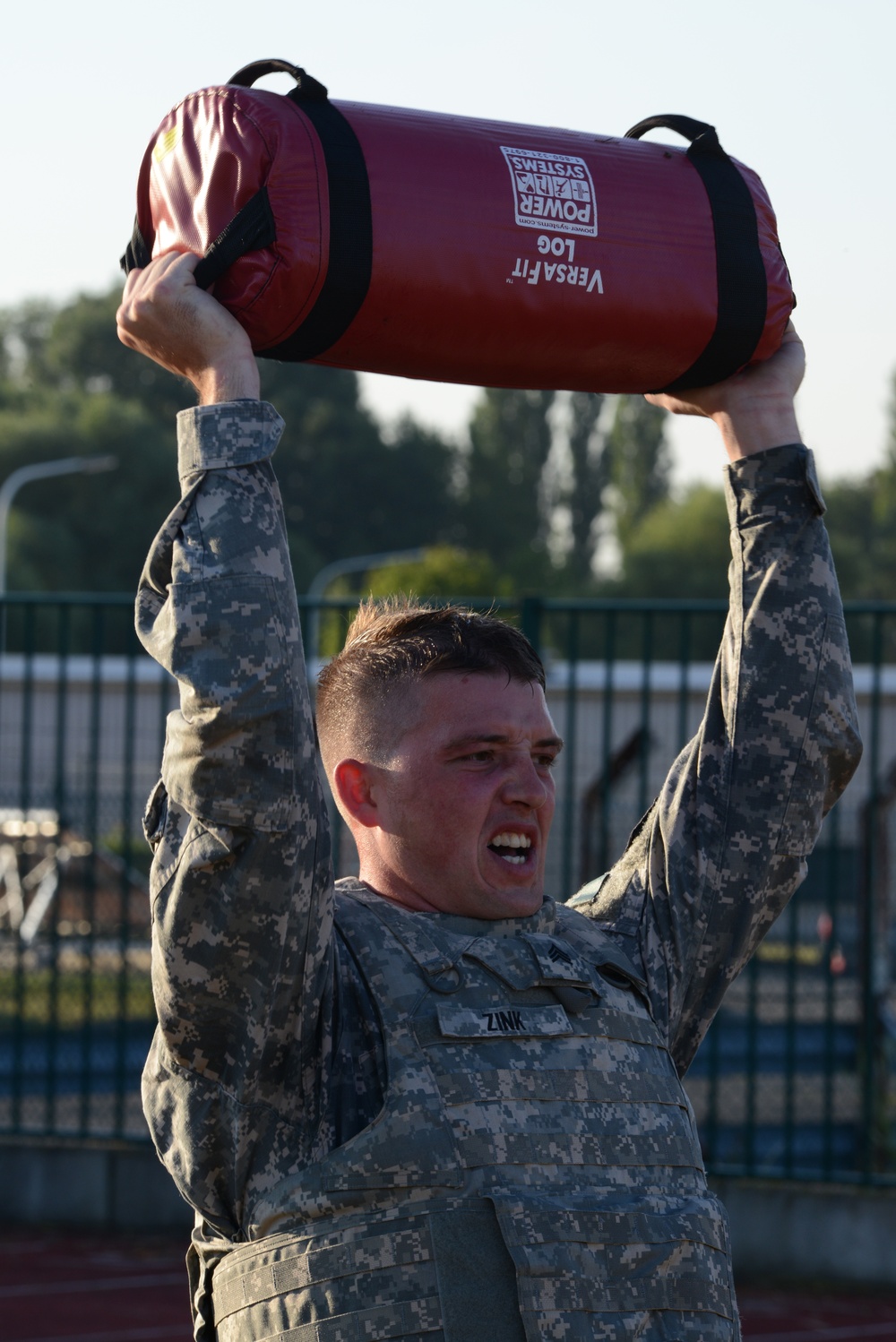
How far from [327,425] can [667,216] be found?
186 ft

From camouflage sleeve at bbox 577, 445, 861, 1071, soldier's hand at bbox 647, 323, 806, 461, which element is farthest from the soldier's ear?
soldier's hand at bbox 647, 323, 806, 461

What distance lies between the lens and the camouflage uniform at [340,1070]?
1835 mm

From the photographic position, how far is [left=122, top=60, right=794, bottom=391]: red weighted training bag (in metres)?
2.15

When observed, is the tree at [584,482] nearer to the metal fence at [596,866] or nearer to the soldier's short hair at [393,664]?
the metal fence at [596,866]

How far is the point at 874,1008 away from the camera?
609 cm

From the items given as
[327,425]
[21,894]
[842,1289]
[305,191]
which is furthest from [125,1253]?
[327,425]

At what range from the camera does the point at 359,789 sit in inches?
85.3

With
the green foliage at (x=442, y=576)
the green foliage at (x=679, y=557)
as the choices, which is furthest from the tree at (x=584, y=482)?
the green foliage at (x=442, y=576)

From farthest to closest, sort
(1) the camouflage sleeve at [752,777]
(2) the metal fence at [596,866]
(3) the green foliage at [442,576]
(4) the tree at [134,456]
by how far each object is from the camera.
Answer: (4) the tree at [134,456] → (3) the green foliage at [442,576] → (2) the metal fence at [596,866] → (1) the camouflage sleeve at [752,777]

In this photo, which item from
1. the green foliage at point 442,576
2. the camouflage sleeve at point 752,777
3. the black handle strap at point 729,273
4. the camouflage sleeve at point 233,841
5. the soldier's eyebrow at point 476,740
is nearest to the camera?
the camouflage sleeve at point 233,841

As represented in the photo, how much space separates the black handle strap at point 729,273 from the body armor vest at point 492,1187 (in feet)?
3.00

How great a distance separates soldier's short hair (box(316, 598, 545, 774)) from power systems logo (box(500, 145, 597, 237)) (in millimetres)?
573

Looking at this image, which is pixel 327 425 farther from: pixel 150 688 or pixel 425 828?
pixel 425 828

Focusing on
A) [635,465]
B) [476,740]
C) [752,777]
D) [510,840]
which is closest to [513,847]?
[510,840]
